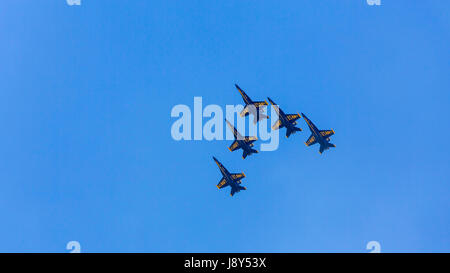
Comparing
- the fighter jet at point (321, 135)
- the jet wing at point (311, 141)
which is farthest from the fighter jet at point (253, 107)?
the jet wing at point (311, 141)

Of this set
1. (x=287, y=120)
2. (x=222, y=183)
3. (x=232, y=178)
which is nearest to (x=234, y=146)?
(x=232, y=178)

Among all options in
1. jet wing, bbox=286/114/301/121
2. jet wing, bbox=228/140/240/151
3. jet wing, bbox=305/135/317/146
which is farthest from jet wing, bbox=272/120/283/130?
jet wing, bbox=228/140/240/151

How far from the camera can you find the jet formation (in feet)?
265

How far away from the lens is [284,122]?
81.3 m

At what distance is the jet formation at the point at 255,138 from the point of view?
8075 cm

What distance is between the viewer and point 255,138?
81812 mm

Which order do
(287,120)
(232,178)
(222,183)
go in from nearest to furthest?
1. (287,120)
2. (232,178)
3. (222,183)

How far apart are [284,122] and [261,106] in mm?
5850

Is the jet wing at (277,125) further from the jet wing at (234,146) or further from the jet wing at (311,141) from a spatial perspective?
the jet wing at (234,146)

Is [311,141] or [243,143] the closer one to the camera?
[243,143]

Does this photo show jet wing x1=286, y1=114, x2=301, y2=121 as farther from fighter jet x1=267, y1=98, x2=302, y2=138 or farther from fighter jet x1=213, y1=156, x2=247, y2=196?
fighter jet x1=213, y1=156, x2=247, y2=196

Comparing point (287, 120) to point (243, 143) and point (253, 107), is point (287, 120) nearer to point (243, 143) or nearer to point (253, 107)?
point (253, 107)
